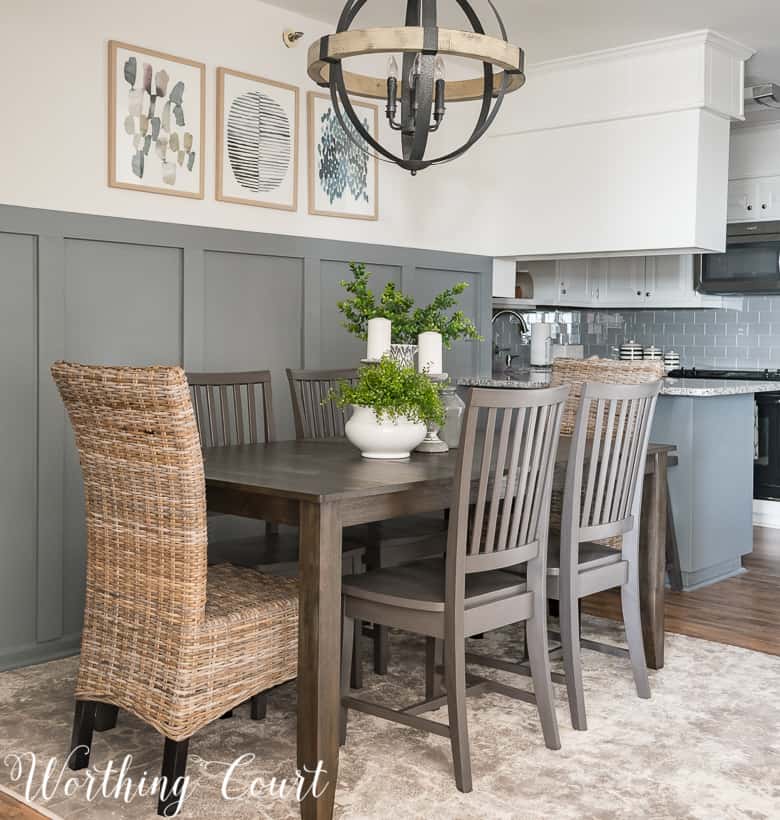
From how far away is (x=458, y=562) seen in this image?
8.70ft

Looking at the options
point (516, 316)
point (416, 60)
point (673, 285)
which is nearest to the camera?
point (416, 60)

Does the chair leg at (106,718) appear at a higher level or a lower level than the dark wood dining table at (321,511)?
lower

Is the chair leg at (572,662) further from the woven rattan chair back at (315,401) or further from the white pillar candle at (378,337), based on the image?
the woven rattan chair back at (315,401)

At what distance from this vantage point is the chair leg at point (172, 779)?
2502 millimetres

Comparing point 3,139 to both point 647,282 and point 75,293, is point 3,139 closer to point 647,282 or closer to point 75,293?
point 75,293

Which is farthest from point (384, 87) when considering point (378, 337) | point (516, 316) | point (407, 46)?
point (516, 316)

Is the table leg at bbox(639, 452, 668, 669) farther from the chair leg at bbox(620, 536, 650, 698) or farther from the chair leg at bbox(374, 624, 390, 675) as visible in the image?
the chair leg at bbox(374, 624, 390, 675)

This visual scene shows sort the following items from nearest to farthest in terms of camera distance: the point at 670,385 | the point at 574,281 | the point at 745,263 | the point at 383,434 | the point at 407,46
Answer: the point at 407,46 < the point at 383,434 < the point at 670,385 < the point at 745,263 < the point at 574,281

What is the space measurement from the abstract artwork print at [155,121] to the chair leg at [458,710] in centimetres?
230

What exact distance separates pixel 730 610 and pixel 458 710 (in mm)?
2269

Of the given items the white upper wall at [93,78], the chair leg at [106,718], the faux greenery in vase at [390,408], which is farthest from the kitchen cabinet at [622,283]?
the chair leg at [106,718]

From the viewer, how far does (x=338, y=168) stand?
4.87 meters

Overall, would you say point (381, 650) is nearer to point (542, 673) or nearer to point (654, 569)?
point (542, 673)

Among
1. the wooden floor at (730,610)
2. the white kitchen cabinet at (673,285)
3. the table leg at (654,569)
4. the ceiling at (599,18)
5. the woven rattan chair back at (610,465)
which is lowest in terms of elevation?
the wooden floor at (730,610)
